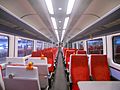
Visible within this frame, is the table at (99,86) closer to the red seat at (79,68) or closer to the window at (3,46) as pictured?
the red seat at (79,68)

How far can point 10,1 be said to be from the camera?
3459 millimetres

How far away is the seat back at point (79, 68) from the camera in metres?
3.66

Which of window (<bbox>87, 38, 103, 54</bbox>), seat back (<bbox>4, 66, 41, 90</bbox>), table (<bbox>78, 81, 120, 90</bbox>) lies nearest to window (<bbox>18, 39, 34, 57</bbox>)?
window (<bbox>87, 38, 103, 54</bbox>)

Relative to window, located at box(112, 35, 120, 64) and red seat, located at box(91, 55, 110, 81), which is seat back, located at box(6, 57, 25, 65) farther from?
window, located at box(112, 35, 120, 64)

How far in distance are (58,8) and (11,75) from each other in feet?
7.31

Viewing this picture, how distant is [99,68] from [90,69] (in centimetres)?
22

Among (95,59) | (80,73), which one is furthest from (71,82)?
(95,59)

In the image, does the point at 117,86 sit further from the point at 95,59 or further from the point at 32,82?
the point at 95,59

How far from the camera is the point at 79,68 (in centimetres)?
371

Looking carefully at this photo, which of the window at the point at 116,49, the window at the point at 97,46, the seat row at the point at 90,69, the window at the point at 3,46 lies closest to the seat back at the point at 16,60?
the window at the point at 3,46

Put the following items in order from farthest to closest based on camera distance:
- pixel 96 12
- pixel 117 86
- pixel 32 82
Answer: pixel 96 12, pixel 32 82, pixel 117 86

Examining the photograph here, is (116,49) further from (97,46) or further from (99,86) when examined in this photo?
(99,86)

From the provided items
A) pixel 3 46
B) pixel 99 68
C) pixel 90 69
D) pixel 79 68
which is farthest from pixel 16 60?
pixel 99 68

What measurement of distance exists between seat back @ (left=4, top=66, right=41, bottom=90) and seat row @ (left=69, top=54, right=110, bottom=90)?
1.63m
